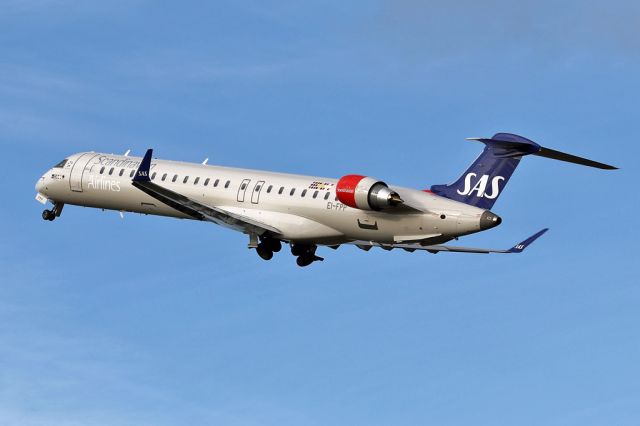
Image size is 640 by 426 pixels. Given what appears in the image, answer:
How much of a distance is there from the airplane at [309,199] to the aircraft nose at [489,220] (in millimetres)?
31

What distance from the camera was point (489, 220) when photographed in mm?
49438

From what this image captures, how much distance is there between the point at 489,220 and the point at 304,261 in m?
7.92

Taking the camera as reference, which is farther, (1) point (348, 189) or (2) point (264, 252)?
(2) point (264, 252)

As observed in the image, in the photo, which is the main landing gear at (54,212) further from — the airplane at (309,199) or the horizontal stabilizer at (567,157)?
the horizontal stabilizer at (567,157)

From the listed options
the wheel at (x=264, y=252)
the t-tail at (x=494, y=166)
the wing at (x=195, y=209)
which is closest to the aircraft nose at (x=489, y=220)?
the t-tail at (x=494, y=166)

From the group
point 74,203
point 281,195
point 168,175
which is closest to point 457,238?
point 281,195

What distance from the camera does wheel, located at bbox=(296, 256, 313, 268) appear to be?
54562mm

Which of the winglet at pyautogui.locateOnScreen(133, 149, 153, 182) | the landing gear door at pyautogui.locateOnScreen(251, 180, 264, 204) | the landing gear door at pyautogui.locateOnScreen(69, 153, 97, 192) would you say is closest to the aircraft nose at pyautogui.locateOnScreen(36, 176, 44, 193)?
the landing gear door at pyautogui.locateOnScreen(69, 153, 97, 192)

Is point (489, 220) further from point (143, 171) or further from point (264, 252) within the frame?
point (143, 171)

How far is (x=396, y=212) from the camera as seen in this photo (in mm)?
50438

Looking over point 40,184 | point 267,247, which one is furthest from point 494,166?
point 40,184

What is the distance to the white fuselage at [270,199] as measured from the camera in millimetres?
50281

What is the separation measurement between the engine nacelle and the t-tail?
2.34m

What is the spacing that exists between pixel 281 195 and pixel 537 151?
8739 millimetres
